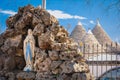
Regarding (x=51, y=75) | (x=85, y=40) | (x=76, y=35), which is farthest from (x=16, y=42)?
(x=76, y=35)

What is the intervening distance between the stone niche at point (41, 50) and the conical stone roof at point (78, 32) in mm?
10399

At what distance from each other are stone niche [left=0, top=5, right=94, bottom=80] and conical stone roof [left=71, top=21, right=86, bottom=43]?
1040 centimetres

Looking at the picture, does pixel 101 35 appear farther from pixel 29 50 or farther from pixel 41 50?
pixel 41 50

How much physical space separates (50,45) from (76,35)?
11.6 metres

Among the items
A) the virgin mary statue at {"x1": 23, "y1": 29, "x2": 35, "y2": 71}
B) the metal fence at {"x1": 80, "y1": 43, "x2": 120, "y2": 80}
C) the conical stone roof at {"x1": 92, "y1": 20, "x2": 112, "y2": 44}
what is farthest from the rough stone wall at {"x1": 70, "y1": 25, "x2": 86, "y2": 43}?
the virgin mary statue at {"x1": 23, "y1": 29, "x2": 35, "y2": 71}

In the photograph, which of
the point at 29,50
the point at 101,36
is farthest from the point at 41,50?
the point at 101,36

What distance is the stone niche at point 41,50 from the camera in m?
7.56

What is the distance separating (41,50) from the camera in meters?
8.12

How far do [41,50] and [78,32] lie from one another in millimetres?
11847

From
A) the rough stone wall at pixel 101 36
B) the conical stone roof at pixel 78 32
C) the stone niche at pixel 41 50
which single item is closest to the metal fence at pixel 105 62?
the stone niche at pixel 41 50

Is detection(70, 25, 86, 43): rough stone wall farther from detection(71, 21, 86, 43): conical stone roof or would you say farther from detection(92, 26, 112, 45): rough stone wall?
detection(92, 26, 112, 45): rough stone wall

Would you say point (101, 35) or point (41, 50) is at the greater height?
point (101, 35)

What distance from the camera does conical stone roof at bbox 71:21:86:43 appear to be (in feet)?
63.1

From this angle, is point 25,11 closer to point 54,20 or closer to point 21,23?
point 21,23
